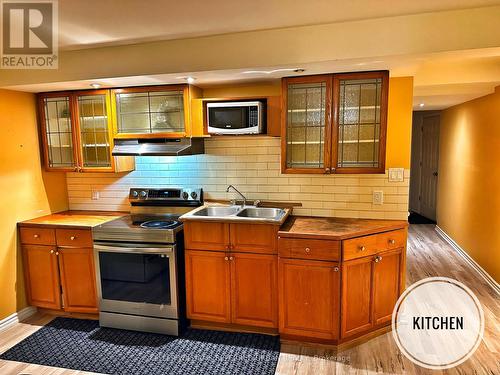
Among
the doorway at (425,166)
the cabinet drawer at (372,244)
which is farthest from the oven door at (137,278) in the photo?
the doorway at (425,166)

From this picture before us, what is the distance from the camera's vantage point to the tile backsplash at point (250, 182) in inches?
119

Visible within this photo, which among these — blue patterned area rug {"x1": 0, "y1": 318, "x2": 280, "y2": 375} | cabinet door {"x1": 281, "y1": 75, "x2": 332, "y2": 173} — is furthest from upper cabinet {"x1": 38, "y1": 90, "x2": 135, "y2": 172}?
cabinet door {"x1": 281, "y1": 75, "x2": 332, "y2": 173}

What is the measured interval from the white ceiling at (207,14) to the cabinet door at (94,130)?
75 centimetres

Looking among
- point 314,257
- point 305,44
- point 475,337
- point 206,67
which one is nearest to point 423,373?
point 475,337

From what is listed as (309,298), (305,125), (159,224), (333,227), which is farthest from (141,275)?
(305,125)

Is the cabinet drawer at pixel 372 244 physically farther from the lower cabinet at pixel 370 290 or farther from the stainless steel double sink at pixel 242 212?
the stainless steel double sink at pixel 242 212

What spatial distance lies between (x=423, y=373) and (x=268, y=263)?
4.30 feet

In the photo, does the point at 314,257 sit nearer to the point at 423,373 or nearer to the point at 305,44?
the point at 423,373

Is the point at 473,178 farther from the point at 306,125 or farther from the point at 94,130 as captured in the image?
the point at 94,130

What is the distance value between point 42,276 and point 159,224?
1243 mm

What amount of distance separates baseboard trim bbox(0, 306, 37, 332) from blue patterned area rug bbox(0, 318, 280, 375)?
0.33m

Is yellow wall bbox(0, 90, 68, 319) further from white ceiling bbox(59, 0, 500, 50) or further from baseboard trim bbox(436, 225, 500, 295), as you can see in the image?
baseboard trim bbox(436, 225, 500, 295)

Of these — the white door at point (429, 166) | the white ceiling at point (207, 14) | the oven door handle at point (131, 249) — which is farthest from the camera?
the white door at point (429, 166)

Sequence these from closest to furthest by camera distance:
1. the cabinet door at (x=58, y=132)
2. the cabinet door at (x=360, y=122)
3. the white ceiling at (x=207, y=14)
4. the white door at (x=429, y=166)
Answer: the white ceiling at (x=207, y=14) → the cabinet door at (x=360, y=122) → the cabinet door at (x=58, y=132) → the white door at (x=429, y=166)
